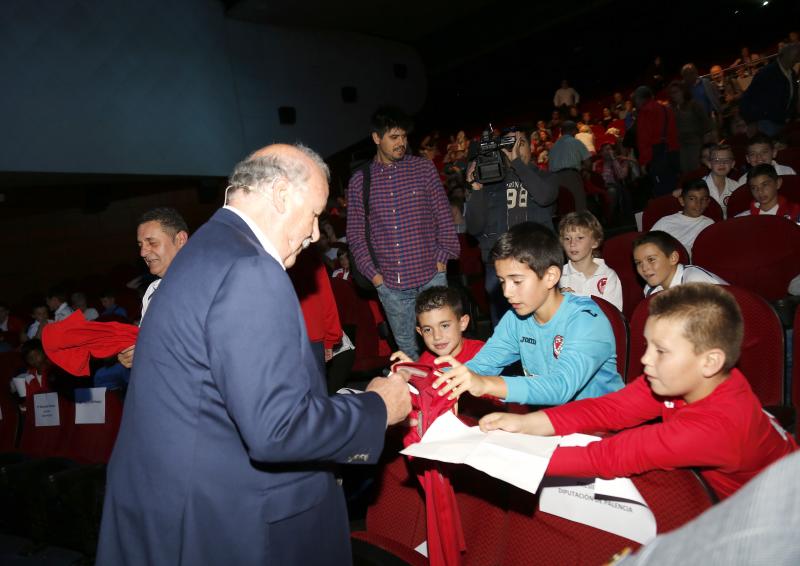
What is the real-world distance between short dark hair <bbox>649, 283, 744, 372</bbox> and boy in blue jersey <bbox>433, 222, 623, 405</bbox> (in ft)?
1.58

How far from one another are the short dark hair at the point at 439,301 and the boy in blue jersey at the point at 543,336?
0.42m

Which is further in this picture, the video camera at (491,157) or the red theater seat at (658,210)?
the red theater seat at (658,210)

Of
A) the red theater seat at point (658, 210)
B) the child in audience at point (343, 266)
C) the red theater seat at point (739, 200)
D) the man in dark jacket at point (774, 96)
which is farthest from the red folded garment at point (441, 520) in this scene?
the man in dark jacket at point (774, 96)

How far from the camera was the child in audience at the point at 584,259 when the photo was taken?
3.29m

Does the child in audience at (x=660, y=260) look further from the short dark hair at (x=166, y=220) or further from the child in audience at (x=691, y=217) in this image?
the short dark hair at (x=166, y=220)

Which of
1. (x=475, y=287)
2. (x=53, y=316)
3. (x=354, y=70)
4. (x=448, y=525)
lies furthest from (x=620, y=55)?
(x=448, y=525)

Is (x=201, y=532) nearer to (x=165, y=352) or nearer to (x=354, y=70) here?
(x=165, y=352)

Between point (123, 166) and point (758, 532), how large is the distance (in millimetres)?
9395

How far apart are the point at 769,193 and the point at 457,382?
351 centimetres

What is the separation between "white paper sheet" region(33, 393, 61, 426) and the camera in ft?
11.3

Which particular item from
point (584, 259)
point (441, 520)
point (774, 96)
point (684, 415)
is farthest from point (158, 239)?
point (774, 96)

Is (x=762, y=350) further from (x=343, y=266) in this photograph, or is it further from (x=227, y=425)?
(x=343, y=266)

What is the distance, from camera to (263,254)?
46.8 inches

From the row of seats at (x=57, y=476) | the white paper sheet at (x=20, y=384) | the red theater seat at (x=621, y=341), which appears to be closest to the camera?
the red theater seat at (x=621, y=341)
